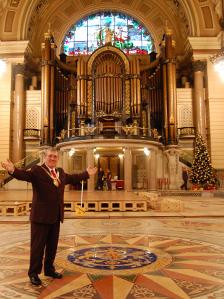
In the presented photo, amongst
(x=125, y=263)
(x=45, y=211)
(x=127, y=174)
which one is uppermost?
(x=127, y=174)

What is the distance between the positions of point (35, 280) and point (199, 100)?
1856 cm

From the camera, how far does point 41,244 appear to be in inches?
132

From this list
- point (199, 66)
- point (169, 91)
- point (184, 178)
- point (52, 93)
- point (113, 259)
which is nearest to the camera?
point (113, 259)

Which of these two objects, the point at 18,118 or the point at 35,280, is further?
the point at 18,118

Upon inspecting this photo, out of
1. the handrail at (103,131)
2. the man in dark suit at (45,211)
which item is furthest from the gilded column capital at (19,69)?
the man in dark suit at (45,211)

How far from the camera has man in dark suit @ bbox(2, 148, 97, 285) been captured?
333 cm

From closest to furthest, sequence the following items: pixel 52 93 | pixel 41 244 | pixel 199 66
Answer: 1. pixel 41 244
2. pixel 52 93
3. pixel 199 66

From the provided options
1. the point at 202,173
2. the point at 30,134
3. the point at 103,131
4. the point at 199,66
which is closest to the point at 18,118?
the point at 30,134

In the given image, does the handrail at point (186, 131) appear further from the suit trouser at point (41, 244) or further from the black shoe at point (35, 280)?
the black shoe at point (35, 280)

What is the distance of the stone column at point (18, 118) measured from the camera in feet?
66.4

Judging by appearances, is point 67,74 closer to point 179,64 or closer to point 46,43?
point 46,43

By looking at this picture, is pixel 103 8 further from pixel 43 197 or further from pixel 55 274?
pixel 55 274

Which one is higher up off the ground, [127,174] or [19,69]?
[19,69]

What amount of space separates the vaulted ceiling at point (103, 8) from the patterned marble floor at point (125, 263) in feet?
57.3
